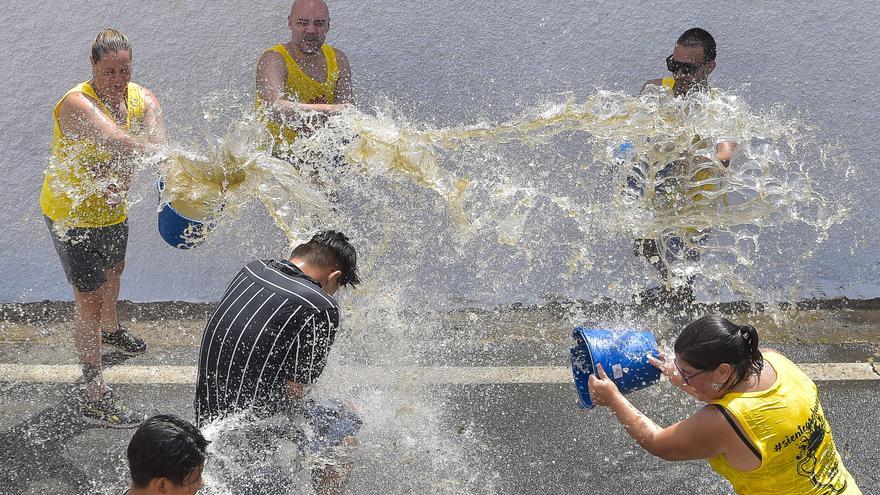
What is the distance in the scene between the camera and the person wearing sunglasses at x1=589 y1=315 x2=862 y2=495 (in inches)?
98.7

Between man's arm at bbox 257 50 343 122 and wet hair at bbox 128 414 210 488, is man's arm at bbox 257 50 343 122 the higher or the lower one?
the higher one

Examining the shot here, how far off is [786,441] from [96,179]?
10.2ft

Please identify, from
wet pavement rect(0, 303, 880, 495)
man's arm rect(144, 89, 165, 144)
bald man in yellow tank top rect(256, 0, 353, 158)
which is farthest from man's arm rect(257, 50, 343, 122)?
wet pavement rect(0, 303, 880, 495)

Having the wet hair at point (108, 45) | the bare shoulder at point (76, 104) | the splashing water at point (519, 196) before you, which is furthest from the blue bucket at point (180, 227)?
the wet hair at point (108, 45)

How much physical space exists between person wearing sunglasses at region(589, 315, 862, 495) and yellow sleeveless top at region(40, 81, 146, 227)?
109 inches

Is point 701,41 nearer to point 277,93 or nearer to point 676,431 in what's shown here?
point 277,93

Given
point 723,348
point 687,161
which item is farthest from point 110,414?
point 687,161

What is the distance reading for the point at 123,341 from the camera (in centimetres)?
461

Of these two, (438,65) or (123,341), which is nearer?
(123,341)

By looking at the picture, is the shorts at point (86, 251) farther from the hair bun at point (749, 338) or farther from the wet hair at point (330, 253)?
the hair bun at point (749, 338)

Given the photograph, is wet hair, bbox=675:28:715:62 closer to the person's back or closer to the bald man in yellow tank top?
the bald man in yellow tank top

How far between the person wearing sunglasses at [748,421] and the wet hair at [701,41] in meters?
2.44

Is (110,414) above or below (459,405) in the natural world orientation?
below

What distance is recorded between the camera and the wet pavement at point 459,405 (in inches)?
144
